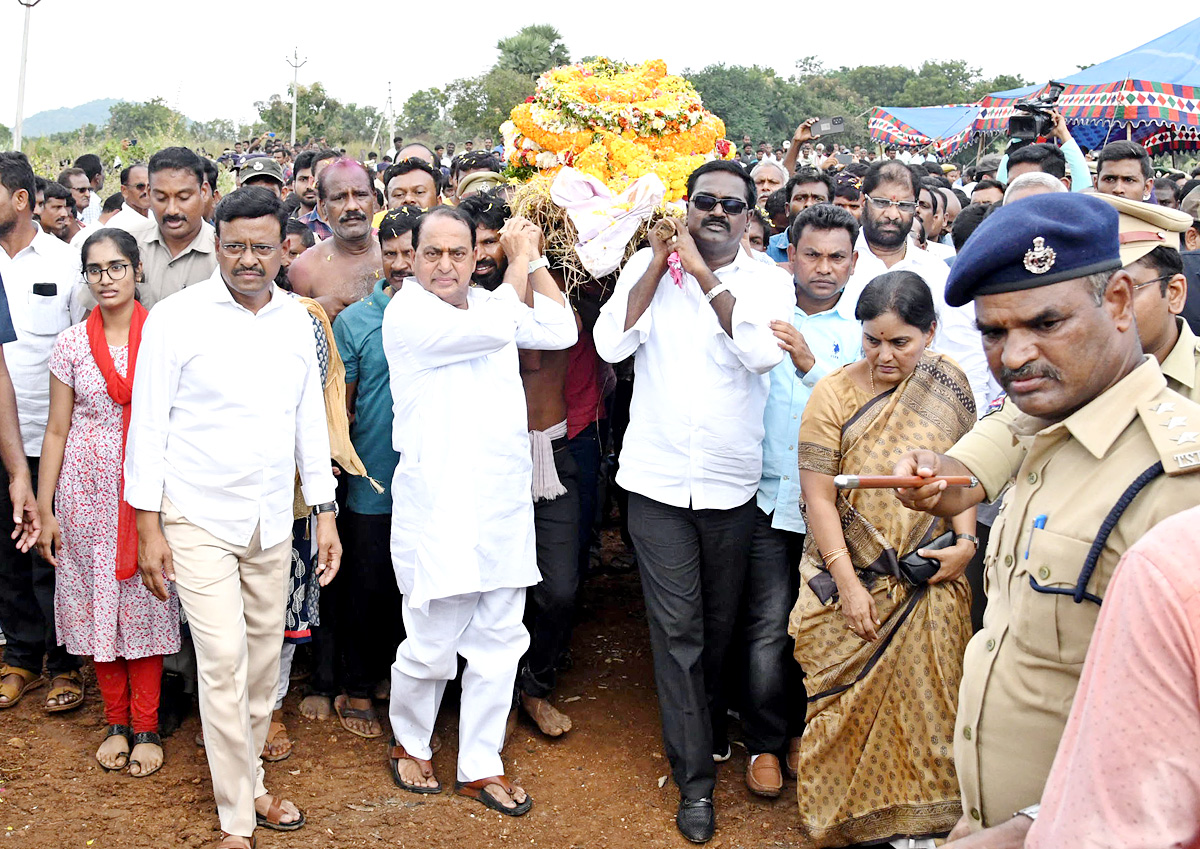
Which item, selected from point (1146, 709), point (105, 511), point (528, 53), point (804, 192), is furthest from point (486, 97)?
point (1146, 709)

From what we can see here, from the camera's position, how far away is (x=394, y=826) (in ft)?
13.5

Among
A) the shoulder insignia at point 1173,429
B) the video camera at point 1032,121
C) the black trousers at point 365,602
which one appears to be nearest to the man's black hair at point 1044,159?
the video camera at point 1032,121

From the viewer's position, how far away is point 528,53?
38.3m

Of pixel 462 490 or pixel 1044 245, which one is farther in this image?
pixel 462 490

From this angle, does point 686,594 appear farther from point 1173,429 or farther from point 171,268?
point 171,268

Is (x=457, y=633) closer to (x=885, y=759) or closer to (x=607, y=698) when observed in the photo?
(x=607, y=698)

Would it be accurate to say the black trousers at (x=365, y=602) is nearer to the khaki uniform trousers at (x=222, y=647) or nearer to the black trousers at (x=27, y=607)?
the khaki uniform trousers at (x=222, y=647)

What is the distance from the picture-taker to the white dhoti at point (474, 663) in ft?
14.1

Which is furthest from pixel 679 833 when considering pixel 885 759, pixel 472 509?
pixel 472 509

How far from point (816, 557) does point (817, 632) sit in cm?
28

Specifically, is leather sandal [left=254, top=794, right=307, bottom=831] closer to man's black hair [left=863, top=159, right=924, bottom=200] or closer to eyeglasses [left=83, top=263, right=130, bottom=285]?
eyeglasses [left=83, top=263, right=130, bottom=285]

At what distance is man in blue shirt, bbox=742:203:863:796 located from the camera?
4.41 metres

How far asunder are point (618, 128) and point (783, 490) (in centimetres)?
167

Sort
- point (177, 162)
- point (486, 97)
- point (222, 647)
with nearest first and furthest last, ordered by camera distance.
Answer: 1. point (222, 647)
2. point (177, 162)
3. point (486, 97)
